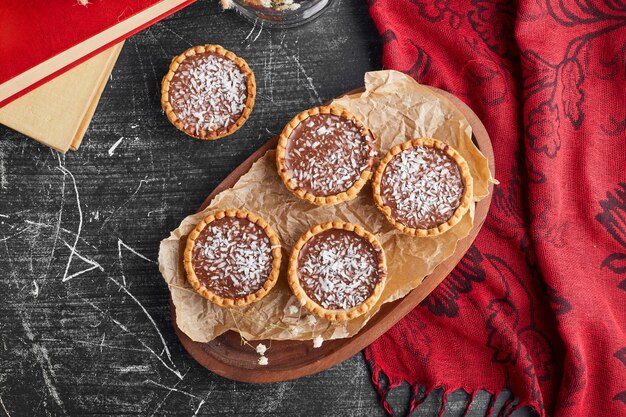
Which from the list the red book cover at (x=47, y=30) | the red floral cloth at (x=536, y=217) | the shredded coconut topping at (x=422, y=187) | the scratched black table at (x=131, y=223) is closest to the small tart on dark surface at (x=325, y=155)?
the shredded coconut topping at (x=422, y=187)

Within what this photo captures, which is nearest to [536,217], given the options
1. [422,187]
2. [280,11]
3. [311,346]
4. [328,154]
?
[422,187]

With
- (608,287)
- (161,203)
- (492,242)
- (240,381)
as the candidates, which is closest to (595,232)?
(608,287)

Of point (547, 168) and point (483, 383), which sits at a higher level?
point (547, 168)

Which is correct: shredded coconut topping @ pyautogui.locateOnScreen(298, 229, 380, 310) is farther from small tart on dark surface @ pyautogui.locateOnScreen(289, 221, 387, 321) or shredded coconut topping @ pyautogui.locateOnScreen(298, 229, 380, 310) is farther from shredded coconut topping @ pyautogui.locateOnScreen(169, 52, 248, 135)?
shredded coconut topping @ pyautogui.locateOnScreen(169, 52, 248, 135)


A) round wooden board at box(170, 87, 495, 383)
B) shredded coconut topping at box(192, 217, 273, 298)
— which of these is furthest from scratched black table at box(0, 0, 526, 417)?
shredded coconut topping at box(192, 217, 273, 298)

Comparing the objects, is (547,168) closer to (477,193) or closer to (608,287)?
(477,193)

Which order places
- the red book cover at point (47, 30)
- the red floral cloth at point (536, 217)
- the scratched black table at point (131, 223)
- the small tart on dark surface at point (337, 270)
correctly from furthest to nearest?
the scratched black table at point (131, 223), the red floral cloth at point (536, 217), the small tart on dark surface at point (337, 270), the red book cover at point (47, 30)

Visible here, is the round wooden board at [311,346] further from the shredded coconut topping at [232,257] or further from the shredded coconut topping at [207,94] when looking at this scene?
the shredded coconut topping at [207,94]
